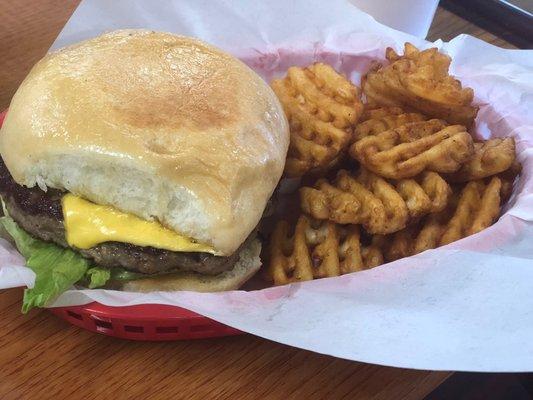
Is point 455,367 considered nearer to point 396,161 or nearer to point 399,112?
point 396,161

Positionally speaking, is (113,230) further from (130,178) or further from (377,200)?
(377,200)

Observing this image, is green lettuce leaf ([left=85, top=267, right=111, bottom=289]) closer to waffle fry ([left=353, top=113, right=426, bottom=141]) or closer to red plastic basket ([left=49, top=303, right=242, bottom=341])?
red plastic basket ([left=49, top=303, right=242, bottom=341])

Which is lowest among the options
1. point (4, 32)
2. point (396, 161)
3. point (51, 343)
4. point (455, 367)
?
point (51, 343)

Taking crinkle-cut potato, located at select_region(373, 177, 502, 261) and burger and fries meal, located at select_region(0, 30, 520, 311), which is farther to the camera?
crinkle-cut potato, located at select_region(373, 177, 502, 261)

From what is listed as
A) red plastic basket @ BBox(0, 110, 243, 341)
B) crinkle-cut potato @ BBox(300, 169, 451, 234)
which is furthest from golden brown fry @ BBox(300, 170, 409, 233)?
red plastic basket @ BBox(0, 110, 243, 341)

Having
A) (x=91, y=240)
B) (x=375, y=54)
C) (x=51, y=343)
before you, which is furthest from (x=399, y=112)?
(x=51, y=343)

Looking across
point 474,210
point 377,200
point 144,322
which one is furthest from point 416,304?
point 144,322
